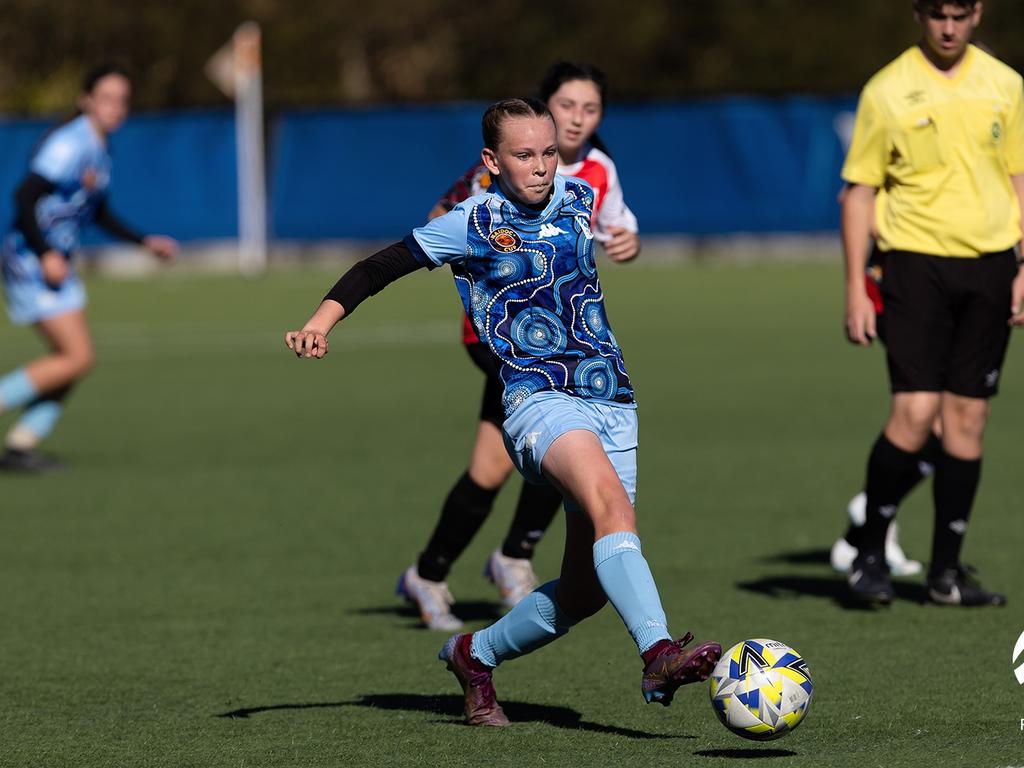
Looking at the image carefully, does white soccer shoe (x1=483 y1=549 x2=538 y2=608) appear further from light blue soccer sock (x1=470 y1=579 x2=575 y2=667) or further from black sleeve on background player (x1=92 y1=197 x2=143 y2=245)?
black sleeve on background player (x1=92 y1=197 x2=143 y2=245)

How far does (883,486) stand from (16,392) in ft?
20.5

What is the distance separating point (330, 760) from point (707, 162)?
84.0 feet

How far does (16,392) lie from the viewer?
12.2m

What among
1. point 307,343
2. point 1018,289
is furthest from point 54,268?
point 307,343

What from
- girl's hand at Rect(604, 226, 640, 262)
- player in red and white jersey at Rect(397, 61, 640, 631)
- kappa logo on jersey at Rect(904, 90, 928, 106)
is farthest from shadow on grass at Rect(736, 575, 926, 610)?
kappa logo on jersey at Rect(904, 90, 928, 106)

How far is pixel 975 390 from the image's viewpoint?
7.70 m

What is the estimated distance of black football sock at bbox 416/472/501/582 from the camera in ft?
25.0

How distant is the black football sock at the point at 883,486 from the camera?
7770mm

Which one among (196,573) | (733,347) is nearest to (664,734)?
(196,573)

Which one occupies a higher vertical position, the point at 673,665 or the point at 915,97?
the point at 915,97

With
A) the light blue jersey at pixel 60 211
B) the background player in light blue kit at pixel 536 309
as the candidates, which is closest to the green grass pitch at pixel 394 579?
the background player in light blue kit at pixel 536 309

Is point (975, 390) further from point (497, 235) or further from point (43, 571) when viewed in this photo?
point (43, 571)

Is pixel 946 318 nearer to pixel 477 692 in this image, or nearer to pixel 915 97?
pixel 915 97

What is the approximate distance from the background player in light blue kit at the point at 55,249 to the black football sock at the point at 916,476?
530 centimetres
